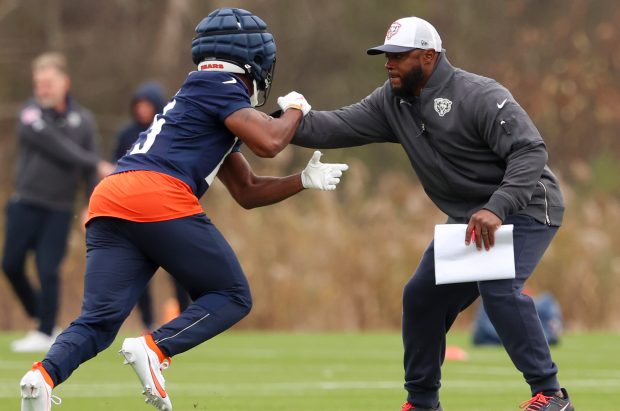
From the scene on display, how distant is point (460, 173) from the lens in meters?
7.70

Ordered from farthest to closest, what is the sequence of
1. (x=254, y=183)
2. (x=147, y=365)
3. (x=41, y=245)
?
(x=41, y=245) → (x=254, y=183) → (x=147, y=365)

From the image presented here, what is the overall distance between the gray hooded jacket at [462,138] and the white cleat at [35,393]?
2.03m

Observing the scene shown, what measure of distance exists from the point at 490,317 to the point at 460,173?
0.75 meters

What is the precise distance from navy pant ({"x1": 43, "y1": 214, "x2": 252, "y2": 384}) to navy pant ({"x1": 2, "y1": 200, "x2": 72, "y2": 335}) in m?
6.26

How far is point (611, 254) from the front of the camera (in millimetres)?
17609

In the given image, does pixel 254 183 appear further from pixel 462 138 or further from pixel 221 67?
pixel 462 138

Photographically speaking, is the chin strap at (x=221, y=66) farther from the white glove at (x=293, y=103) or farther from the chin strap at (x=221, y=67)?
the white glove at (x=293, y=103)

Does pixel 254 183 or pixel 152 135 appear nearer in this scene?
pixel 152 135

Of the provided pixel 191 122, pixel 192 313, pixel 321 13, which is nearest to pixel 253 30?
pixel 191 122

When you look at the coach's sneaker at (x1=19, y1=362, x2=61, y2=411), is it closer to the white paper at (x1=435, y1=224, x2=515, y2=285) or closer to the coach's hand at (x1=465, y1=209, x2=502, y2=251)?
the white paper at (x1=435, y1=224, x2=515, y2=285)

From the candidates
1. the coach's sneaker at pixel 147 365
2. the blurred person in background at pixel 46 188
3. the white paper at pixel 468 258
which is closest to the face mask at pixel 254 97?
the white paper at pixel 468 258

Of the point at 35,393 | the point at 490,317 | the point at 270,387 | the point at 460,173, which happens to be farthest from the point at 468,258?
the point at 270,387

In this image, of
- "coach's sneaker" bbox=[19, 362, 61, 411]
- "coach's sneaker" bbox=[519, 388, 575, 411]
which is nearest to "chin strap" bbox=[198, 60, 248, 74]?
"coach's sneaker" bbox=[19, 362, 61, 411]

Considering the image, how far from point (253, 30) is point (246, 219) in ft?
34.2
